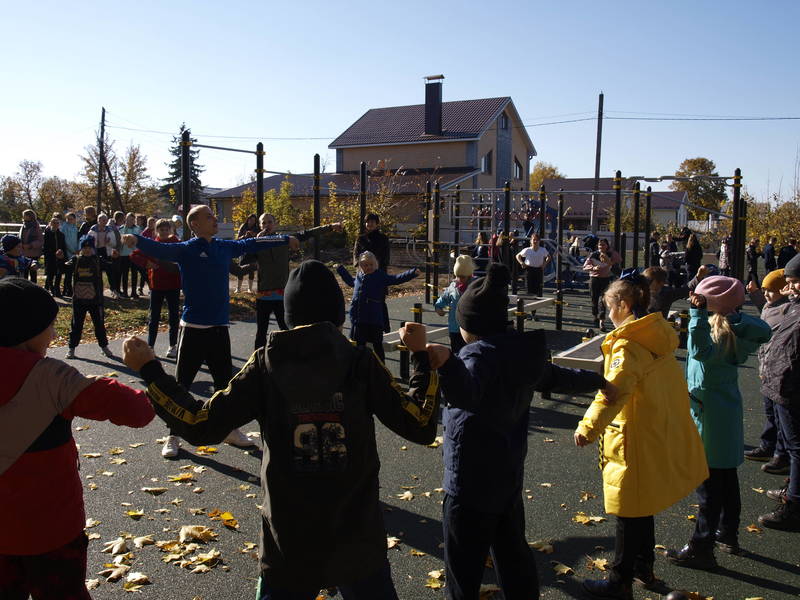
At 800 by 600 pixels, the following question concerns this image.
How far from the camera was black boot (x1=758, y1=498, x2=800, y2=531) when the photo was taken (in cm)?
473

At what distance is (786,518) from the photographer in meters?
4.75

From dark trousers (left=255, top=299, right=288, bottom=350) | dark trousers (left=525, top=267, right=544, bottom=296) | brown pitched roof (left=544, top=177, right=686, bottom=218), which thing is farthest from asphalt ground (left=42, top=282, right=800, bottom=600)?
brown pitched roof (left=544, top=177, right=686, bottom=218)

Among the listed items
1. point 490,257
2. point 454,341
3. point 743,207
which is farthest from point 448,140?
point 454,341

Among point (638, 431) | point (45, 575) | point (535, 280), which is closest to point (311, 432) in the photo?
point (45, 575)

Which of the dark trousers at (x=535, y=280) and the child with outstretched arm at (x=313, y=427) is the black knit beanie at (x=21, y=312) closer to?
the child with outstretched arm at (x=313, y=427)

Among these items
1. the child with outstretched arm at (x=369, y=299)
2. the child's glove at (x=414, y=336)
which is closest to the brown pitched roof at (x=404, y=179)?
the child with outstretched arm at (x=369, y=299)

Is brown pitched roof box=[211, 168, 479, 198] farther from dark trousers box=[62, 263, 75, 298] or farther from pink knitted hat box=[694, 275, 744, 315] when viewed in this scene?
pink knitted hat box=[694, 275, 744, 315]

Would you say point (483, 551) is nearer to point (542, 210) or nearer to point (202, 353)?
point (202, 353)

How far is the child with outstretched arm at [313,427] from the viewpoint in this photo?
8.25ft

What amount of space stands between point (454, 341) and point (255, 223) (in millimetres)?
5582

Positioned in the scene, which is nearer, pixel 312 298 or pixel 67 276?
pixel 312 298

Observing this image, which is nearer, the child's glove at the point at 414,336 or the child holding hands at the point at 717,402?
the child's glove at the point at 414,336

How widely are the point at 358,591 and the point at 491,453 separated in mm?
842

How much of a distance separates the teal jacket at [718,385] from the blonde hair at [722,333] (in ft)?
0.08
